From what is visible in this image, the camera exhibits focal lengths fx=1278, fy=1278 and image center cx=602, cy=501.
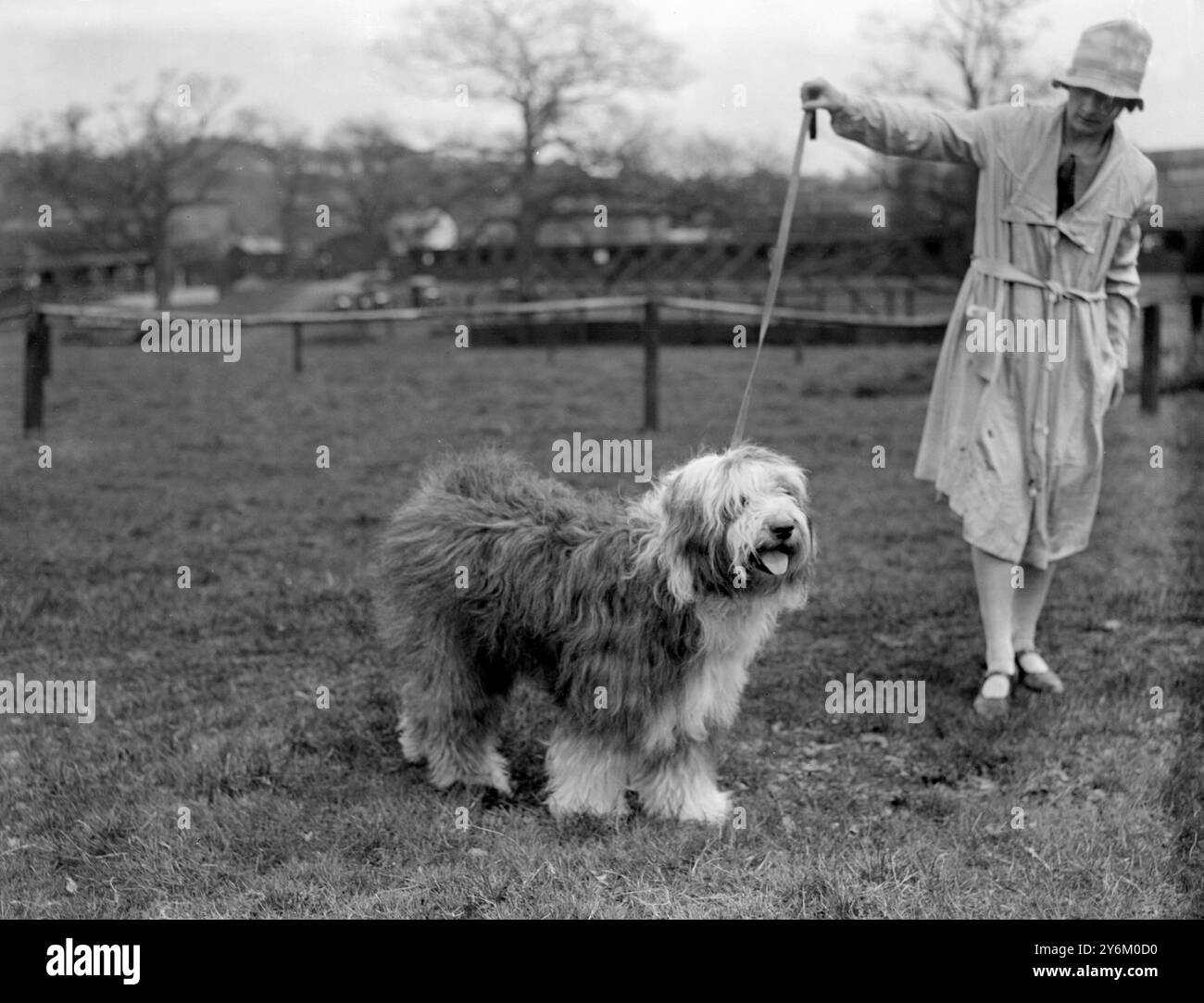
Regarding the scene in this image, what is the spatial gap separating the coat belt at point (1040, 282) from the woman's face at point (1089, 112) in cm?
57

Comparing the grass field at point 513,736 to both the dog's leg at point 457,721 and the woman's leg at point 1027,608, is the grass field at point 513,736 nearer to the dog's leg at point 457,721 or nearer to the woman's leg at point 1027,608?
the dog's leg at point 457,721

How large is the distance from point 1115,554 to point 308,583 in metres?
4.69

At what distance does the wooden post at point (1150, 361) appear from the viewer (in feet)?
41.1

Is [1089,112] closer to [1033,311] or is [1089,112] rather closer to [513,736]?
[1033,311]

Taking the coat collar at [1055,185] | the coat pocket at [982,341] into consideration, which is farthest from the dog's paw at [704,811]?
the coat collar at [1055,185]

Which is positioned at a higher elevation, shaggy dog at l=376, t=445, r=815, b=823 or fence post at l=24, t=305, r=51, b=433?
fence post at l=24, t=305, r=51, b=433

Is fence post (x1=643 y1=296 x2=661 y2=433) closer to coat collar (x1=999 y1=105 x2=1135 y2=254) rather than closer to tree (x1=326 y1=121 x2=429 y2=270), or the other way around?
tree (x1=326 y1=121 x2=429 y2=270)

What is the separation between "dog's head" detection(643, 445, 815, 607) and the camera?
385cm

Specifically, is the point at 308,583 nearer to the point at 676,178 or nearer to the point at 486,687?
the point at 486,687

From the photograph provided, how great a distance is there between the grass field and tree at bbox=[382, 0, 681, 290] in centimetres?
294

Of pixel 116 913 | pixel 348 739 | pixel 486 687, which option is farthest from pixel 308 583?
pixel 116 913

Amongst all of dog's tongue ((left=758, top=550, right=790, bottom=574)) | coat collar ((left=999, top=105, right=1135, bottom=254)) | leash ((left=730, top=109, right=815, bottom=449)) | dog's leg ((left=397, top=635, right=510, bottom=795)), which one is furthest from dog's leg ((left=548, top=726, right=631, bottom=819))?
coat collar ((left=999, top=105, right=1135, bottom=254))

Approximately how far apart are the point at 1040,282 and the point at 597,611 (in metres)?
2.37

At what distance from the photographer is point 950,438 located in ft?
17.7
